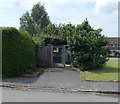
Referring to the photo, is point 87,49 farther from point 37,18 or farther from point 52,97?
point 37,18

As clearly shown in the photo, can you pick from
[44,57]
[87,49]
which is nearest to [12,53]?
[44,57]

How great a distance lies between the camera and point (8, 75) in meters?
11.2

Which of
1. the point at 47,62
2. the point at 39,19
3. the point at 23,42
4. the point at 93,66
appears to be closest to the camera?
the point at 23,42

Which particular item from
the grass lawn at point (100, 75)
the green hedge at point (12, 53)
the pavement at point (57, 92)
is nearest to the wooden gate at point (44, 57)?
the grass lawn at point (100, 75)

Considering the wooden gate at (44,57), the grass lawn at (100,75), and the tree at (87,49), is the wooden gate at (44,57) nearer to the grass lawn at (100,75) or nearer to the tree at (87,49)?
the tree at (87,49)

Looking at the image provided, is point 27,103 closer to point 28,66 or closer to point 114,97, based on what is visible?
point 114,97

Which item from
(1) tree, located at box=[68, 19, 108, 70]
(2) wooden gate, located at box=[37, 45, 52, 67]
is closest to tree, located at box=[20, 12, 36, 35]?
(2) wooden gate, located at box=[37, 45, 52, 67]

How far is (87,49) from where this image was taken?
575 inches

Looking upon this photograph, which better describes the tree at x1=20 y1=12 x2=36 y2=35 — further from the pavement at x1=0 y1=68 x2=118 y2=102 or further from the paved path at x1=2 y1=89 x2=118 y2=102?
the paved path at x1=2 y1=89 x2=118 y2=102

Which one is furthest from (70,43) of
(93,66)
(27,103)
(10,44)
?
(27,103)

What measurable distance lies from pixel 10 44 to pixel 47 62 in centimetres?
544

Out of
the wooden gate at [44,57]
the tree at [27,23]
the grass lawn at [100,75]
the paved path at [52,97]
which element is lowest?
the paved path at [52,97]

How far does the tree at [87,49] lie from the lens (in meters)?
14.4

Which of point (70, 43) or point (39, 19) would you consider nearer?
point (70, 43)
